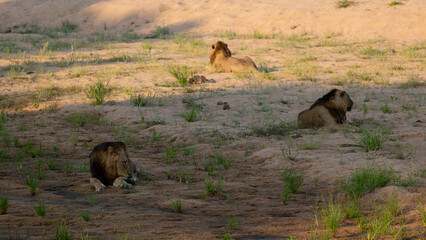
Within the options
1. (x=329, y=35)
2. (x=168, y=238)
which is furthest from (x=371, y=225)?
(x=329, y=35)

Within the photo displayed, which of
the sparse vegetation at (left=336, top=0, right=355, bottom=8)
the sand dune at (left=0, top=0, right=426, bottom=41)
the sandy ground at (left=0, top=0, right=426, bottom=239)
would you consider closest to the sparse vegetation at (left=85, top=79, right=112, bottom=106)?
the sandy ground at (left=0, top=0, right=426, bottom=239)

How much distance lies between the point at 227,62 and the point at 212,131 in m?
5.00

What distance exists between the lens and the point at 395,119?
774 cm

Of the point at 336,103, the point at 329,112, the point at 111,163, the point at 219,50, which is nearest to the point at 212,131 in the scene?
the point at 329,112

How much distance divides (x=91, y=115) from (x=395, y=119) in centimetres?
463

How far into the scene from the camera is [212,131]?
707cm

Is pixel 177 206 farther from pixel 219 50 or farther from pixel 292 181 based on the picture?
pixel 219 50

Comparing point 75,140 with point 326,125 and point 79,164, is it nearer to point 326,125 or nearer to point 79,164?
point 79,164

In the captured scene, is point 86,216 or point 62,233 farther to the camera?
point 86,216

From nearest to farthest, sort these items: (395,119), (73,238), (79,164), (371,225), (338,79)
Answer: (73,238)
(371,225)
(79,164)
(395,119)
(338,79)

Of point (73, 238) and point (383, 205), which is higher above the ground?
point (73, 238)

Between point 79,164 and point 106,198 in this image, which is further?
point 79,164

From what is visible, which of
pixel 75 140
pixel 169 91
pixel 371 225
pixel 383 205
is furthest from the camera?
pixel 169 91

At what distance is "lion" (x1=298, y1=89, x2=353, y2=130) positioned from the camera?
7.15 m
